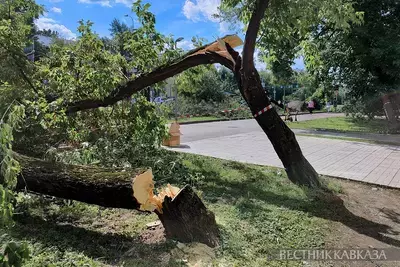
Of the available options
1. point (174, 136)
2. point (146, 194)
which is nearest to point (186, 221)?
point (146, 194)

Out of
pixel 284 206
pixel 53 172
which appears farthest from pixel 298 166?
pixel 53 172

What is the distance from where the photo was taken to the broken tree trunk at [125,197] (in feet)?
10.4

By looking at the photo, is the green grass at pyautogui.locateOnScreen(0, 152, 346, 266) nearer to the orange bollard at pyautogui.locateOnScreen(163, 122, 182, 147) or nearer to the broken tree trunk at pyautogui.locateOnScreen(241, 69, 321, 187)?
the broken tree trunk at pyautogui.locateOnScreen(241, 69, 321, 187)

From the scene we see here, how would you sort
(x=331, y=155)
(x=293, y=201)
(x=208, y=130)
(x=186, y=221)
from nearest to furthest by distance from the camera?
1. (x=186, y=221)
2. (x=293, y=201)
3. (x=331, y=155)
4. (x=208, y=130)

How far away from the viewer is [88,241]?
128 inches

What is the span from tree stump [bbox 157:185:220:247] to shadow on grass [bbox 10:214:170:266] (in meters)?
0.20

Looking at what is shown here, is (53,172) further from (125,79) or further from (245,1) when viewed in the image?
(245,1)

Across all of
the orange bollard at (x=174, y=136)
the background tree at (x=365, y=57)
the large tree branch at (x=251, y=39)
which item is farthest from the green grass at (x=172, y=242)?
the background tree at (x=365, y=57)

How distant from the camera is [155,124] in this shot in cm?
586

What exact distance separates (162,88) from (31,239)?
171 inches

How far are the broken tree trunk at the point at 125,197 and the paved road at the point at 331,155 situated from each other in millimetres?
4380

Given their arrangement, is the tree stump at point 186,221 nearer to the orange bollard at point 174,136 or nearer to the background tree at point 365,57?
the orange bollard at point 174,136

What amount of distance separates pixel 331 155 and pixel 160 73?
5644 millimetres

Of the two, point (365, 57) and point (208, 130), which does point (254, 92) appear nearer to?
point (208, 130)
